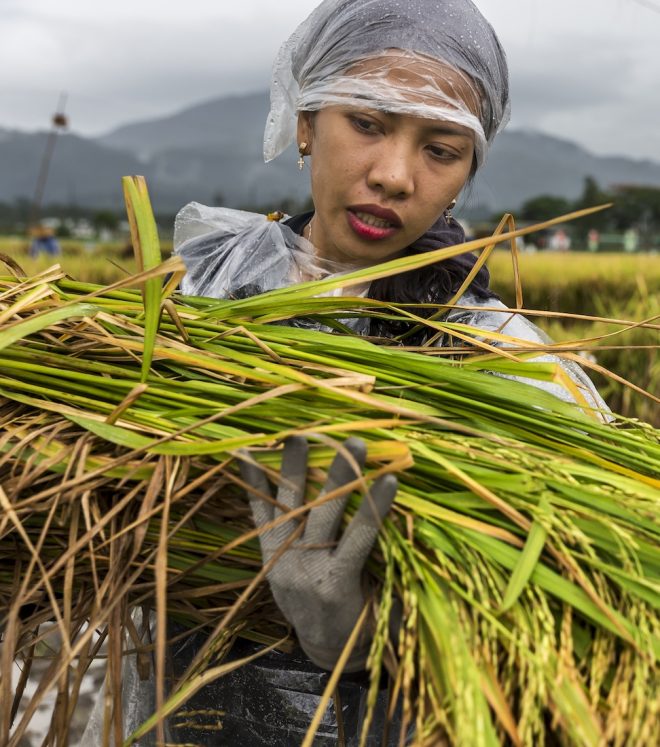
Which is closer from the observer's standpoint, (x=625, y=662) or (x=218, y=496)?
(x=625, y=662)

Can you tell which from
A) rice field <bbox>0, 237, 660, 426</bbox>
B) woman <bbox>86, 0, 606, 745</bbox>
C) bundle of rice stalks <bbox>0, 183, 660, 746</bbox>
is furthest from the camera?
rice field <bbox>0, 237, 660, 426</bbox>

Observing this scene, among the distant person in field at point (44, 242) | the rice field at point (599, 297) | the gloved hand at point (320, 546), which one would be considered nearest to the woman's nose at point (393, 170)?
the gloved hand at point (320, 546)

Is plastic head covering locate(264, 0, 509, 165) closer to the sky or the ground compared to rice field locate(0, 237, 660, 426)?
closer to the sky

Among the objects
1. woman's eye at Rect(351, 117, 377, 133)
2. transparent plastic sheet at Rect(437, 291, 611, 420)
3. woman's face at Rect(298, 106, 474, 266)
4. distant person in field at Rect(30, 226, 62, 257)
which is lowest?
distant person in field at Rect(30, 226, 62, 257)

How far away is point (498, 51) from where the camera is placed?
144 cm

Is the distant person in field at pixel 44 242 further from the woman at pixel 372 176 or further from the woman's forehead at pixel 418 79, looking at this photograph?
the woman's forehead at pixel 418 79

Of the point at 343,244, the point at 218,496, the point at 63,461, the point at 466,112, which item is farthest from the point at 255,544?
the point at 466,112

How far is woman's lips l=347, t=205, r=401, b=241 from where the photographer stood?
53.6 inches

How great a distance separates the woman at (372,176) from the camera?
1215 mm

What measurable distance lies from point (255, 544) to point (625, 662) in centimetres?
40

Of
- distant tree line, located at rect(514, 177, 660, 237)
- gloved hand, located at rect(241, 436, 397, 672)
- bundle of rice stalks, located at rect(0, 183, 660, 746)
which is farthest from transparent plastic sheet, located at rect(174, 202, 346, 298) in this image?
distant tree line, located at rect(514, 177, 660, 237)

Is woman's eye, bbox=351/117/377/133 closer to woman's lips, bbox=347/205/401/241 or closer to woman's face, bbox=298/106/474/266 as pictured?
woman's face, bbox=298/106/474/266

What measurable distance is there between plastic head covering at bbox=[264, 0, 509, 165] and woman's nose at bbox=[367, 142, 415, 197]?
62 mm

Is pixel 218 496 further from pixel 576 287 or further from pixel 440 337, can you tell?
pixel 576 287
